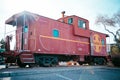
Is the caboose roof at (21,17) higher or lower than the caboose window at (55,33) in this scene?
higher

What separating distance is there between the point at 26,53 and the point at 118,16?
28.8m

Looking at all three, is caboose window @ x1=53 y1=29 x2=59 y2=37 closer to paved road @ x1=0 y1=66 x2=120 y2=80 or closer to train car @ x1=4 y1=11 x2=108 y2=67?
train car @ x1=4 y1=11 x2=108 y2=67

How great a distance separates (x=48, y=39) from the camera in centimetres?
1212

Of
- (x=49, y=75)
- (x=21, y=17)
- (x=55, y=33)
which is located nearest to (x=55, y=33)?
(x=55, y=33)

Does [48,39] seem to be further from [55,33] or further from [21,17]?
[21,17]

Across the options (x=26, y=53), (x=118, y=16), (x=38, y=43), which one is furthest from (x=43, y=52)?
(x=118, y=16)

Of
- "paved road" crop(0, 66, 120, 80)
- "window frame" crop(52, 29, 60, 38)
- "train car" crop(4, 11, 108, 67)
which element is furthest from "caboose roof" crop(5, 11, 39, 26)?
"paved road" crop(0, 66, 120, 80)

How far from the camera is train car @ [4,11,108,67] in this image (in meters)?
11.3

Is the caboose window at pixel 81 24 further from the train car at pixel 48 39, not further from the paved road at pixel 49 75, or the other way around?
the paved road at pixel 49 75

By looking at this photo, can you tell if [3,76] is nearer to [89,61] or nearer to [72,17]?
[72,17]

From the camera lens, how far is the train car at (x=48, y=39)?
37.0 feet

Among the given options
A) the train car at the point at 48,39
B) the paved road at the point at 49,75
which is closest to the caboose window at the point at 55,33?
the train car at the point at 48,39

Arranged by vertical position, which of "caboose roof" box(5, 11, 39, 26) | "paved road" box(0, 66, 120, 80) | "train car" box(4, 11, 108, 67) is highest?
"caboose roof" box(5, 11, 39, 26)

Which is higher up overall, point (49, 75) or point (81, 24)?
point (81, 24)
